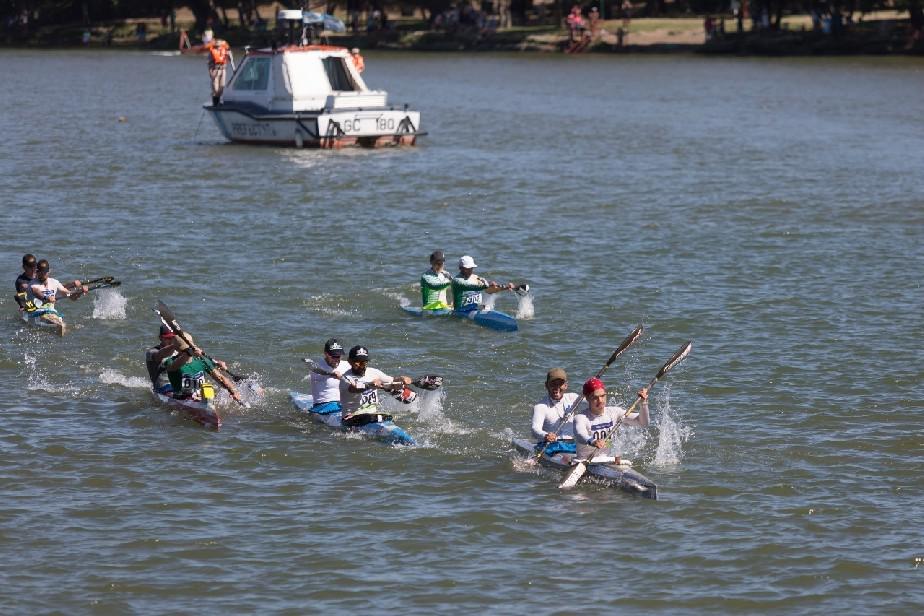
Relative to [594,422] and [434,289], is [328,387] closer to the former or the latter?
[594,422]

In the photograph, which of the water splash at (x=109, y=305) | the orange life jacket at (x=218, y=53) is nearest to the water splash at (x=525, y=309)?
the water splash at (x=109, y=305)

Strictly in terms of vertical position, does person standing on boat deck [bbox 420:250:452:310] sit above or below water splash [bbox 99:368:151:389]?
above

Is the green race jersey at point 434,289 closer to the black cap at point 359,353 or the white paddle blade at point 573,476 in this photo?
the black cap at point 359,353

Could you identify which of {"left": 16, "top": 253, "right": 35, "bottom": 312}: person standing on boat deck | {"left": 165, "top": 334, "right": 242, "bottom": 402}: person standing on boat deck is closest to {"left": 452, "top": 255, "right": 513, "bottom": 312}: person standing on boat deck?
{"left": 165, "top": 334, "right": 242, "bottom": 402}: person standing on boat deck

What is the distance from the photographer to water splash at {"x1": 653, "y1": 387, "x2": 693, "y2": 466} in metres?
20.8

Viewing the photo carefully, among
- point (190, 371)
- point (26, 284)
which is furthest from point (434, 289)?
point (26, 284)

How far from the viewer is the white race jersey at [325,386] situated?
855 inches

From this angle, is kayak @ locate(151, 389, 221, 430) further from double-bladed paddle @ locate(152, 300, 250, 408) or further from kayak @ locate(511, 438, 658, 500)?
kayak @ locate(511, 438, 658, 500)

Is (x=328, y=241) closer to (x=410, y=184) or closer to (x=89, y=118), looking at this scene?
(x=410, y=184)

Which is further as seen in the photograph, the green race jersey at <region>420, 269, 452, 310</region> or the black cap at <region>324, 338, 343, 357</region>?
the green race jersey at <region>420, 269, 452, 310</region>

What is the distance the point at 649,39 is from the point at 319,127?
46.5m

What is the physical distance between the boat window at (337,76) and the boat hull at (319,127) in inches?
46.2

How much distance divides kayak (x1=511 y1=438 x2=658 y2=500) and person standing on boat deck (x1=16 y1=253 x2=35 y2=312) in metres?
11.9

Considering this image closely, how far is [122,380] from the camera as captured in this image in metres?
24.5
